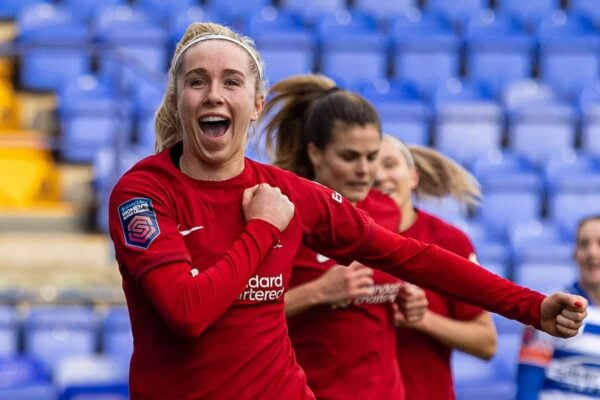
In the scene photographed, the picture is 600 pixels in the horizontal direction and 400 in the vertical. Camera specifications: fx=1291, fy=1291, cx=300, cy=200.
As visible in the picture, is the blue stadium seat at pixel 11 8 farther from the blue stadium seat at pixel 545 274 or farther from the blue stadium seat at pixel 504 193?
the blue stadium seat at pixel 545 274

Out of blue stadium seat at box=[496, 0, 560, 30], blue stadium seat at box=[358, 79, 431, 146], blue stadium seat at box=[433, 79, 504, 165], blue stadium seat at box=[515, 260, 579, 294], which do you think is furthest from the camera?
blue stadium seat at box=[496, 0, 560, 30]

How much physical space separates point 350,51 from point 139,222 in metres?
6.21

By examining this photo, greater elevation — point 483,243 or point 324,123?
point 324,123

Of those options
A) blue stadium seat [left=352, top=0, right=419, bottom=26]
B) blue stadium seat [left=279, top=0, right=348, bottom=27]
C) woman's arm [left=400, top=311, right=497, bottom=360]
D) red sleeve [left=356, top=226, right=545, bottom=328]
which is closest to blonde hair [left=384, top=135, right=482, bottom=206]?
woman's arm [left=400, top=311, right=497, bottom=360]

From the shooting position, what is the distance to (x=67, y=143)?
23.9ft

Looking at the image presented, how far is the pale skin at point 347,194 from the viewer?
3.46 m

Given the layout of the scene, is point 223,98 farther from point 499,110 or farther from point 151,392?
point 499,110

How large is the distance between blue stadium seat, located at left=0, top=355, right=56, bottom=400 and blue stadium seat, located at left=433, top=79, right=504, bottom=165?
3.11 meters

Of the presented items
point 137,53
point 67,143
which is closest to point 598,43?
point 137,53

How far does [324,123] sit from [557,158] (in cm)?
477

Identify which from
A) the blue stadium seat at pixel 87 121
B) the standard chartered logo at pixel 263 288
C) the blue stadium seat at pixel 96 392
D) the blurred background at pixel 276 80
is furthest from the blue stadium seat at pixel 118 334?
the standard chartered logo at pixel 263 288

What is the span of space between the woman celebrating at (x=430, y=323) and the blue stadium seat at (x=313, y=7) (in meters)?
4.96

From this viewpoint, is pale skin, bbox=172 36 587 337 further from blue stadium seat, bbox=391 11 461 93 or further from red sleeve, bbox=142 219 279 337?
blue stadium seat, bbox=391 11 461 93

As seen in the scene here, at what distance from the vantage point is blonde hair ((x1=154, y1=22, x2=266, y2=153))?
2793mm
